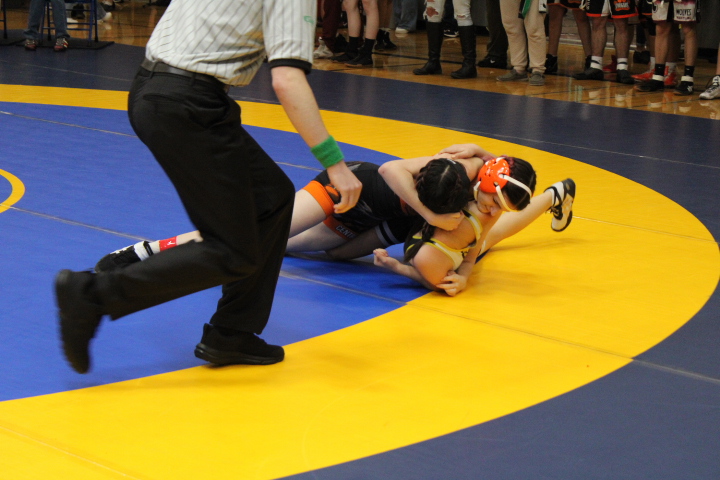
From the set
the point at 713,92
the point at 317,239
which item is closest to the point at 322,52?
the point at 713,92

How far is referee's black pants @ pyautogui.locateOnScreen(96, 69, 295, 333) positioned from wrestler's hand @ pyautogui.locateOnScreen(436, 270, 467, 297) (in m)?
0.91

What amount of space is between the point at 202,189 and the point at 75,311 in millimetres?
446

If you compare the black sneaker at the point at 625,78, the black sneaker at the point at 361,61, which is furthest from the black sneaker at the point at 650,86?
the black sneaker at the point at 361,61

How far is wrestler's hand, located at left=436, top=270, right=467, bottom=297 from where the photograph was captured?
10.0ft

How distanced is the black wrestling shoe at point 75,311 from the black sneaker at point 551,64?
298 inches

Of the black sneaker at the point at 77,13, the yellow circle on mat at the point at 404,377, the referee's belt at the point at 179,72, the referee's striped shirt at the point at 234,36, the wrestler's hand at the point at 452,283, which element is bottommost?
the yellow circle on mat at the point at 404,377

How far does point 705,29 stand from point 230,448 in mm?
10010

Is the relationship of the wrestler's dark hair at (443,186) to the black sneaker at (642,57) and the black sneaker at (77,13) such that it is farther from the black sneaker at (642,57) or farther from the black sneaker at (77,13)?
the black sneaker at (77,13)

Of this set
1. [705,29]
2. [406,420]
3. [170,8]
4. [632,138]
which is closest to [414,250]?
[406,420]

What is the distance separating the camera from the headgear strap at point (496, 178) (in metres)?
2.95

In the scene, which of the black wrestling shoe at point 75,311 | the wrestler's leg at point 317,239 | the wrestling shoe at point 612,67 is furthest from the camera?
the wrestling shoe at point 612,67

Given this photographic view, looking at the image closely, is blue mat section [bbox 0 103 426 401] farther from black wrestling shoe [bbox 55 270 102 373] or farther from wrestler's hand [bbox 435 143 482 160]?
wrestler's hand [bbox 435 143 482 160]

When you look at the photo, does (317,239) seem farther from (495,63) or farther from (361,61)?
(495,63)

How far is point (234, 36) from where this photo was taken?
213cm
